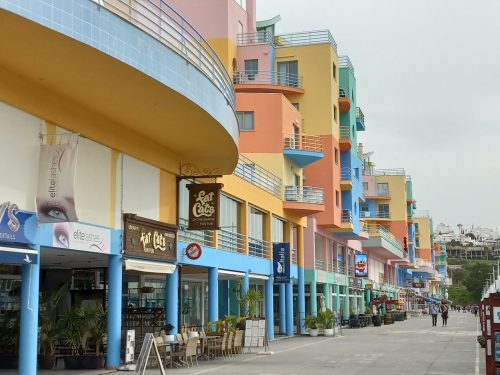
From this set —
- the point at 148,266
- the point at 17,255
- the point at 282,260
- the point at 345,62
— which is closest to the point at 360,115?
the point at 345,62

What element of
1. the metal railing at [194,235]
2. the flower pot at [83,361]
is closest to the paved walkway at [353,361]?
the flower pot at [83,361]

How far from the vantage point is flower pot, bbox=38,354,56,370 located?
69.7 feet

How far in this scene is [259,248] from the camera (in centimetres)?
3647

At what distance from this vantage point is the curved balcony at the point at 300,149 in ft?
136

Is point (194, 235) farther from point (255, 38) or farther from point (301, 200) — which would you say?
point (255, 38)

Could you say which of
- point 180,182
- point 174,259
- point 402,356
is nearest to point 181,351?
point 174,259

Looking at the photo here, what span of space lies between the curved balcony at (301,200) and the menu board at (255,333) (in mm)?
13757

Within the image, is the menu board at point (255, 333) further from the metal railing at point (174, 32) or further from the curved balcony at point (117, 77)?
the metal railing at point (174, 32)

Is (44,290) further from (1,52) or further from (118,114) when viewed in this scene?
(1,52)

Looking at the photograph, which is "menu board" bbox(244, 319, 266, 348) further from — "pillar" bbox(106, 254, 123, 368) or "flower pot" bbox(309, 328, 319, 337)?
"flower pot" bbox(309, 328, 319, 337)

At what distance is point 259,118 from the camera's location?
134ft

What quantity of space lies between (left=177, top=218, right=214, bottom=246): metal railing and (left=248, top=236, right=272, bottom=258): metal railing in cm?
561

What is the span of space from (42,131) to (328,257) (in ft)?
125

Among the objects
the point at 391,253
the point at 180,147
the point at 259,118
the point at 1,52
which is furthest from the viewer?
the point at 391,253
